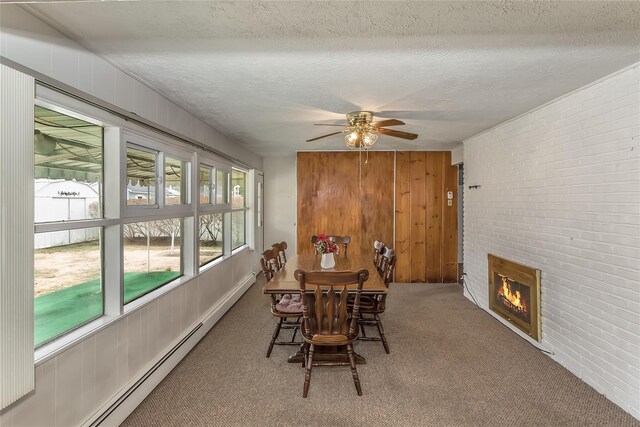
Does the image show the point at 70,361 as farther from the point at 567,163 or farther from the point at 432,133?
the point at 432,133

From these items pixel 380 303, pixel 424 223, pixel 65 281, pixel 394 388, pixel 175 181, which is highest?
pixel 175 181

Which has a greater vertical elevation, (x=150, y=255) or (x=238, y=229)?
(x=238, y=229)

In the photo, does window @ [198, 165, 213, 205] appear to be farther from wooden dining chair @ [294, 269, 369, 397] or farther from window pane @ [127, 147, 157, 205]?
wooden dining chair @ [294, 269, 369, 397]

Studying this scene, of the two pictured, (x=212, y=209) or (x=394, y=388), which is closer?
(x=394, y=388)

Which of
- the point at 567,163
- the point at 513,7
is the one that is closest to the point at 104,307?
the point at 513,7

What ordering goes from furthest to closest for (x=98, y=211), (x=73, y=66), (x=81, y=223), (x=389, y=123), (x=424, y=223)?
(x=424, y=223) < (x=389, y=123) < (x=98, y=211) < (x=81, y=223) < (x=73, y=66)

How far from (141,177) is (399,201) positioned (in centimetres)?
431

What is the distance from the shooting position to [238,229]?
5547 millimetres

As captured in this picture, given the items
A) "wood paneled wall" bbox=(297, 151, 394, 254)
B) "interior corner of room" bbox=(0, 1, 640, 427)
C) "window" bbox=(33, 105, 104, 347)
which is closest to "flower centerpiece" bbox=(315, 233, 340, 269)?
"interior corner of room" bbox=(0, 1, 640, 427)

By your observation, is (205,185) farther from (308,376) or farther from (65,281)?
(308,376)

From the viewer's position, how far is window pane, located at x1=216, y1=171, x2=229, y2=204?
4411mm

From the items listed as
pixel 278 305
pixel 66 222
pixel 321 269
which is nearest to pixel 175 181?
pixel 66 222

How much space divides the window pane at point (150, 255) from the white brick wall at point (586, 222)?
11.8 feet

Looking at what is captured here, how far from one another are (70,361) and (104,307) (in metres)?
0.48
